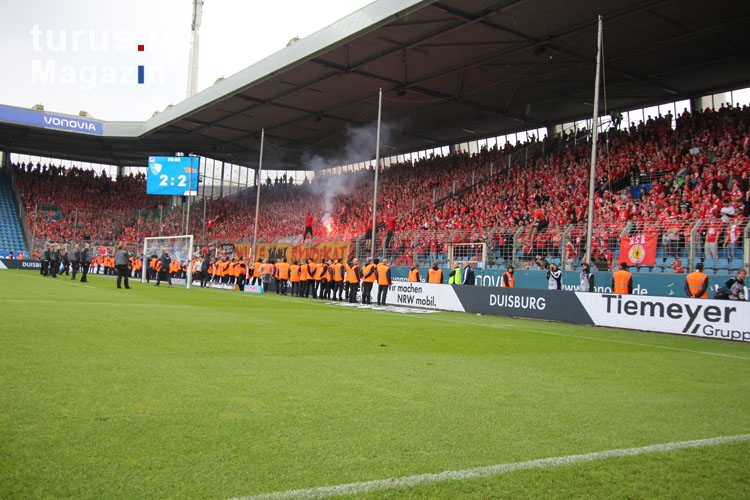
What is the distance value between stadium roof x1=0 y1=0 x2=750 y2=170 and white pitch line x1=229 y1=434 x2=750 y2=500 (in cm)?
1914

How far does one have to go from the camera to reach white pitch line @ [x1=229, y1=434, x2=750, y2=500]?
9.97 feet

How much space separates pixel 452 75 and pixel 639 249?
44.8 feet

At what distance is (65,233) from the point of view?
5072 centimetres

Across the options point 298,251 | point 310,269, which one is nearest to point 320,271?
point 310,269

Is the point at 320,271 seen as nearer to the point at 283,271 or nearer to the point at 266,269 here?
the point at 283,271

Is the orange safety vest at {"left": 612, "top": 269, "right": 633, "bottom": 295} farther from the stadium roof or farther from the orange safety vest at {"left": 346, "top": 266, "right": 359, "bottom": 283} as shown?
the stadium roof

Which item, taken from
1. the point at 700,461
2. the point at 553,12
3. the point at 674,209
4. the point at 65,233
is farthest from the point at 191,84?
the point at 700,461

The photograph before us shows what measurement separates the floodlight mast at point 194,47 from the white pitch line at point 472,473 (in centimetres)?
5305

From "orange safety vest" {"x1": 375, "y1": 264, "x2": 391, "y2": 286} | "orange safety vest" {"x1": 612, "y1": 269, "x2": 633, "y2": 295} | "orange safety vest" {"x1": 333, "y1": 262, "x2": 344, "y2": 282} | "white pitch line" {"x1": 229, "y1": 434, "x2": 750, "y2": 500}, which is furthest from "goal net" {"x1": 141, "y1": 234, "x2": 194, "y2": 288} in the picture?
"white pitch line" {"x1": 229, "y1": 434, "x2": 750, "y2": 500}

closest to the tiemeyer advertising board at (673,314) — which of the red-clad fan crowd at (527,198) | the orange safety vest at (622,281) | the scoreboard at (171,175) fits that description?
the orange safety vest at (622,281)

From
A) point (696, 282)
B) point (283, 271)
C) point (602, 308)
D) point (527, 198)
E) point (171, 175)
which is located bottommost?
point (602, 308)

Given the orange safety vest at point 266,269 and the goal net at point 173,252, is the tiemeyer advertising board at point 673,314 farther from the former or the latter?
the goal net at point 173,252

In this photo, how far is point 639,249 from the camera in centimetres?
1884

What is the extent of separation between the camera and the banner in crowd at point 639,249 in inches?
732
